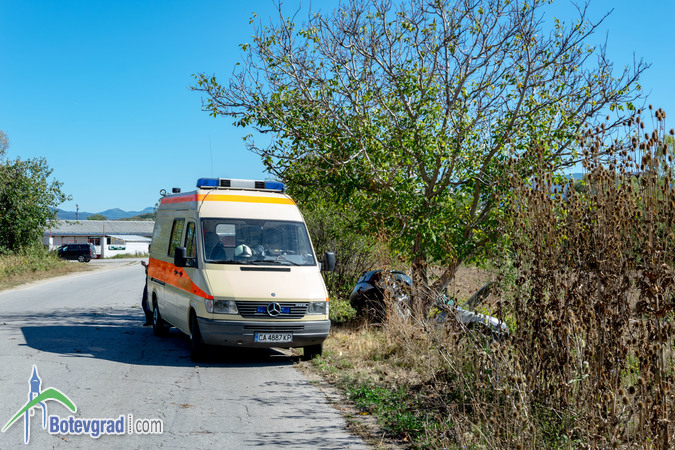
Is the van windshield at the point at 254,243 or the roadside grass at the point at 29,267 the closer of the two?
the van windshield at the point at 254,243

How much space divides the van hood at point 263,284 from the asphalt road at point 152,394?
1.07 meters

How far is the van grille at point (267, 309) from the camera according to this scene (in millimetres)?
9258

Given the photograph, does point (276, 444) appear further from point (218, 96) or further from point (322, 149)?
point (218, 96)

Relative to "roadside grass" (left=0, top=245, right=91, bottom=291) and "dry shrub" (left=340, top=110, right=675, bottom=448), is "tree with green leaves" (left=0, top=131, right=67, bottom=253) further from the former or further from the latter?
"dry shrub" (left=340, top=110, right=675, bottom=448)

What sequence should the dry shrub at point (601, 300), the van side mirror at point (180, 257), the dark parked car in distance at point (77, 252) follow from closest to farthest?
the dry shrub at point (601, 300) → the van side mirror at point (180, 257) → the dark parked car in distance at point (77, 252)

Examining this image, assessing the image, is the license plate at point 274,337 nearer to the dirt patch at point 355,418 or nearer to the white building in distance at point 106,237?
the dirt patch at point 355,418

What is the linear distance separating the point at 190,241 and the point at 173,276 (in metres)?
0.92

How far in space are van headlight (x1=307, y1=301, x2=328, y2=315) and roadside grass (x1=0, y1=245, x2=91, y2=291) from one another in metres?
18.3

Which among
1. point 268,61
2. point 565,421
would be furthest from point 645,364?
point 268,61

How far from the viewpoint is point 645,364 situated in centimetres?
434

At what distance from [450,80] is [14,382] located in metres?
8.49

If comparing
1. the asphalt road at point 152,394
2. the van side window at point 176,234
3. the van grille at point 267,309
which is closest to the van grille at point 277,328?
the van grille at point 267,309

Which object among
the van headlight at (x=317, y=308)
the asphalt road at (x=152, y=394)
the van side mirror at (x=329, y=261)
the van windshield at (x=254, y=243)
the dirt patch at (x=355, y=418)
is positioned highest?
the van windshield at (x=254, y=243)

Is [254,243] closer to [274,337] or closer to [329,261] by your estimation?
[329,261]
